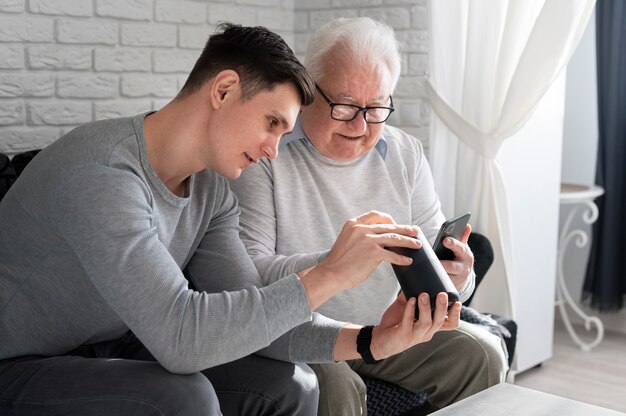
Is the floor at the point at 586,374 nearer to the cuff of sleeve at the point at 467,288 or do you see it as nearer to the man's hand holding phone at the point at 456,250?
the cuff of sleeve at the point at 467,288

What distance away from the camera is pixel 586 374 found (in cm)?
350

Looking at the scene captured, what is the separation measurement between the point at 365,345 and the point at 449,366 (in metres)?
0.51

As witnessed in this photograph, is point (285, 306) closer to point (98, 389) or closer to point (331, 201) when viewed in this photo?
point (98, 389)

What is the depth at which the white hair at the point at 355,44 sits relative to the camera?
7.23 ft

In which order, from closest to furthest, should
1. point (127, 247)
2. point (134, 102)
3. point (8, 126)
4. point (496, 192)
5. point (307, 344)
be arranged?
point (127, 247), point (307, 344), point (8, 126), point (134, 102), point (496, 192)

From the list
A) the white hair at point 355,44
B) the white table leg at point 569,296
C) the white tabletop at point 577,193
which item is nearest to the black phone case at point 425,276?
the white hair at point 355,44

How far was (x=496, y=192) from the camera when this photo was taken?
3.10 meters

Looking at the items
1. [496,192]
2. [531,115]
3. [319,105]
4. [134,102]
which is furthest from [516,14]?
[134,102]

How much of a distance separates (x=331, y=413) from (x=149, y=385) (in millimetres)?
596

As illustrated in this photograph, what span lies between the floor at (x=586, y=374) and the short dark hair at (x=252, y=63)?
204 cm

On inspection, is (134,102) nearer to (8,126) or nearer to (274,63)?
(8,126)

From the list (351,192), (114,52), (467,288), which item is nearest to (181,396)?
(467,288)

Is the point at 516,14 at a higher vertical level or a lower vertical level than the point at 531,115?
higher

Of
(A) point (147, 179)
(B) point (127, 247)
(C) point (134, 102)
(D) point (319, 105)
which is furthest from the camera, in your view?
(C) point (134, 102)
